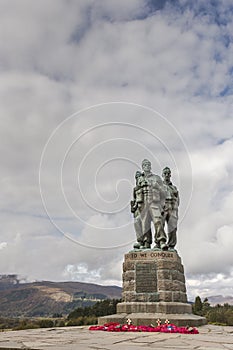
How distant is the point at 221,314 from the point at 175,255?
6.09 meters

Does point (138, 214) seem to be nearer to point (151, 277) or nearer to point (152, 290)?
point (151, 277)

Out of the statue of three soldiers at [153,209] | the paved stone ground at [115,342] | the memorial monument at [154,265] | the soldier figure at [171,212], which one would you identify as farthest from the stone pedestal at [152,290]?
the paved stone ground at [115,342]

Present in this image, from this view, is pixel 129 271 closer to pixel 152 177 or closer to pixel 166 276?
pixel 166 276

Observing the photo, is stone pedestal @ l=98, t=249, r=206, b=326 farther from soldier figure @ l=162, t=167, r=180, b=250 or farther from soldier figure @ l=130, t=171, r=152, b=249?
soldier figure @ l=162, t=167, r=180, b=250

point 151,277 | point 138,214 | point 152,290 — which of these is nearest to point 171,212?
point 138,214

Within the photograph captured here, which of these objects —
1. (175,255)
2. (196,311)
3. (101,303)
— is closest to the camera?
(175,255)

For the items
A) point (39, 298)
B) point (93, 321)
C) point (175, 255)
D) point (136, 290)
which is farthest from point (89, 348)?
point (39, 298)

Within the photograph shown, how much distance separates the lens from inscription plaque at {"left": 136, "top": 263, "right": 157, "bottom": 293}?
12.7 metres

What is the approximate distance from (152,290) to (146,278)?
427 mm

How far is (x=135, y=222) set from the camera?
14539 mm

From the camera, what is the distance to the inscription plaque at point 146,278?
12.7 meters

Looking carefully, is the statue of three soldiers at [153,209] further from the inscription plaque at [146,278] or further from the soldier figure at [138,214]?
the inscription plaque at [146,278]

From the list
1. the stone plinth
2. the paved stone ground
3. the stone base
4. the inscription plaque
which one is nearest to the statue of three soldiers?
the stone plinth

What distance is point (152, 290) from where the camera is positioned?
12633 mm
